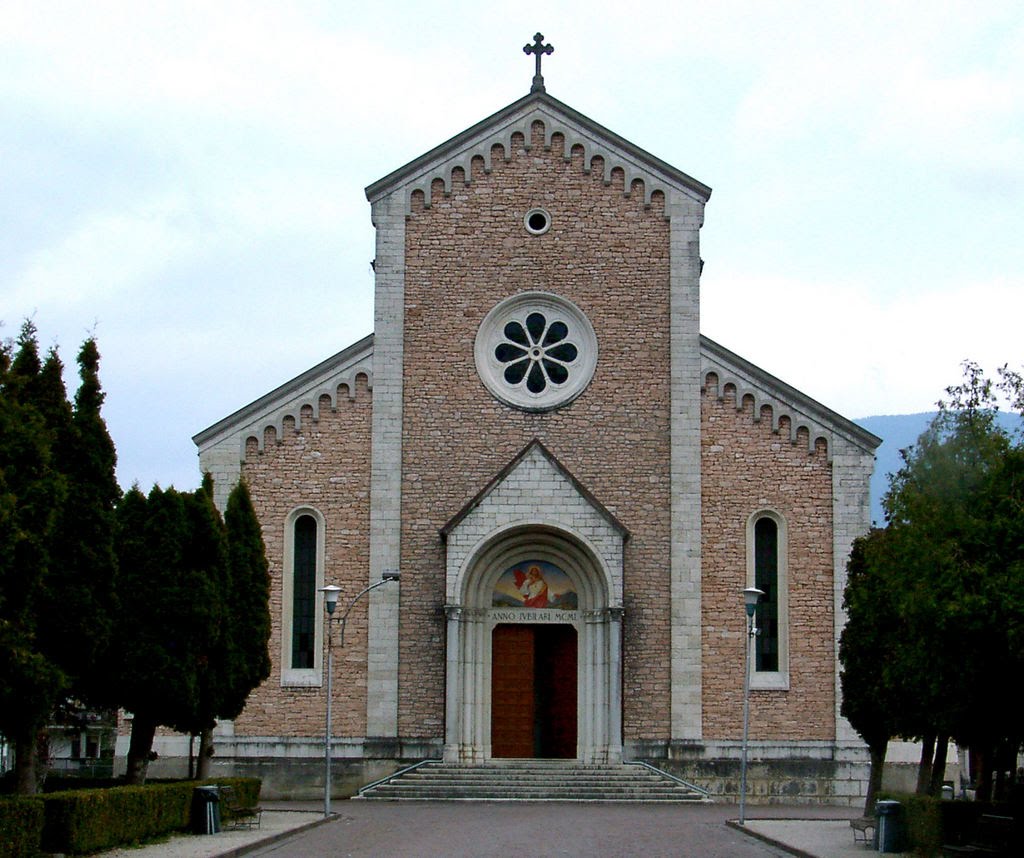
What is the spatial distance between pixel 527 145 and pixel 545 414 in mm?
6412

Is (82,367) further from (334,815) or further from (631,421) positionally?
(631,421)

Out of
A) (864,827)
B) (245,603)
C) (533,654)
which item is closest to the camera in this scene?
(864,827)

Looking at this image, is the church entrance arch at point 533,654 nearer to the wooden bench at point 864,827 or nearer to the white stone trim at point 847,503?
the white stone trim at point 847,503

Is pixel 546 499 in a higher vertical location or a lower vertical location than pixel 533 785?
higher

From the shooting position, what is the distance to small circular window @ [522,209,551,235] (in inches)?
1419

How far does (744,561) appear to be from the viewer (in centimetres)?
3453

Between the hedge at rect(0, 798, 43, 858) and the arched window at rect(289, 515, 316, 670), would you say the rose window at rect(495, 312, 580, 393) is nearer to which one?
the arched window at rect(289, 515, 316, 670)

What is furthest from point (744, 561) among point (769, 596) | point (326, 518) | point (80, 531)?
point (80, 531)

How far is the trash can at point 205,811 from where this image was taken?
2531 cm

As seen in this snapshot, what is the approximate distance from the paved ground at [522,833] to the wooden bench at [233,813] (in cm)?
44

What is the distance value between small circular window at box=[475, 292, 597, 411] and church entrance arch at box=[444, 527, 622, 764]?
348 cm

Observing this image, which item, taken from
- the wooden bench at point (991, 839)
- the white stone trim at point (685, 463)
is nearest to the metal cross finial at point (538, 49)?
the white stone trim at point (685, 463)

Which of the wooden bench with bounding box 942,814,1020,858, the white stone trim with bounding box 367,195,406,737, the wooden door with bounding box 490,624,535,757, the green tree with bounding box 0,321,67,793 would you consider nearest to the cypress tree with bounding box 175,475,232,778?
the green tree with bounding box 0,321,67,793

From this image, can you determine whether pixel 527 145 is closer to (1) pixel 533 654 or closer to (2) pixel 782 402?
(2) pixel 782 402
